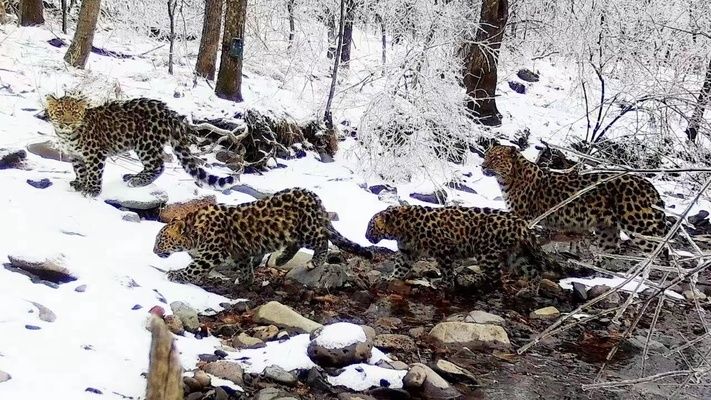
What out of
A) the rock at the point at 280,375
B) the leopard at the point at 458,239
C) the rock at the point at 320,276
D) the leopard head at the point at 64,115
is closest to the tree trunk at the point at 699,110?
the leopard at the point at 458,239

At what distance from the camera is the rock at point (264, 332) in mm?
7066

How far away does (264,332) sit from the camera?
7.13 meters

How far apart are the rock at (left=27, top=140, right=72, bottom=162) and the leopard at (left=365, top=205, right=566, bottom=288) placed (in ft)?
14.0

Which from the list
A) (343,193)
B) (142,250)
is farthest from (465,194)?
(142,250)

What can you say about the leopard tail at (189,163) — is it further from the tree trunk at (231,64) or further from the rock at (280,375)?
the tree trunk at (231,64)

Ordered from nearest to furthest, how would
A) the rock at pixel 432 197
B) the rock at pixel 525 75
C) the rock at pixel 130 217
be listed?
the rock at pixel 130 217 < the rock at pixel 432 197 < the rock at pixel 525 75

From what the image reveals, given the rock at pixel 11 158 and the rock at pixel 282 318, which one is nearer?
the rock at pixel 282 318

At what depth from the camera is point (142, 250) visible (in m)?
8.54

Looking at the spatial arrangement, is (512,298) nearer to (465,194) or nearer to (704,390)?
(704,390)

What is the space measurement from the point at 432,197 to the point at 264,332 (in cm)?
686

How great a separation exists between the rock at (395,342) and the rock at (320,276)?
57.4 inches

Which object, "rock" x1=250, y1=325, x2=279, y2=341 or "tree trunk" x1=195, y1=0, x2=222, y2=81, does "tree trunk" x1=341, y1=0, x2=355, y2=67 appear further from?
"rock" x1=250, y1=325, x2=279, y2=341

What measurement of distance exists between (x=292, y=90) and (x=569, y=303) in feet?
31.5

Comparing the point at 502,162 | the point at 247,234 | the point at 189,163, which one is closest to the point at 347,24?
the point at 502,162
